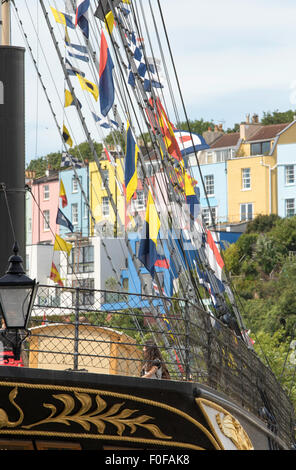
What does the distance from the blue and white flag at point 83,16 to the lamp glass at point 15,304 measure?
6382 mm

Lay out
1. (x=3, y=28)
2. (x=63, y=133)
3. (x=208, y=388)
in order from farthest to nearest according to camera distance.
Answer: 1. (x=63, y=133)
2. (x=3, y=28)
3. (x=208, y=388)

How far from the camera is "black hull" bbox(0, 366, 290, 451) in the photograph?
9.45 meters

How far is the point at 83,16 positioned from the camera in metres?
14.1

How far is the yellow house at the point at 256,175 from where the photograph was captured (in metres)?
62.5

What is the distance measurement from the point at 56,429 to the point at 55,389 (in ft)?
1.41

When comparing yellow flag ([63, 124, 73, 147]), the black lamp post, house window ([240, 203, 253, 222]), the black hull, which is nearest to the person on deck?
A: the black hull

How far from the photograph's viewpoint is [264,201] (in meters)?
62.5

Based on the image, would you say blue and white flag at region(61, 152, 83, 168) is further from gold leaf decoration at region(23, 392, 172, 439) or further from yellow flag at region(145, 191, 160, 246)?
gold leaf decoration at region(23, 392, 172, 439)

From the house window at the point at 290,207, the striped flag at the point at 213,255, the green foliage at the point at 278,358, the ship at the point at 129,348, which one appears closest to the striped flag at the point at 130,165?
the ship at the point at 129,348

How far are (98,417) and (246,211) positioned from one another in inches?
2138

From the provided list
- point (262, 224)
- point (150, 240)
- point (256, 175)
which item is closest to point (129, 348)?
point (150, 240)

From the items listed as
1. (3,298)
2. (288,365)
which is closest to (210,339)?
(3,298)
